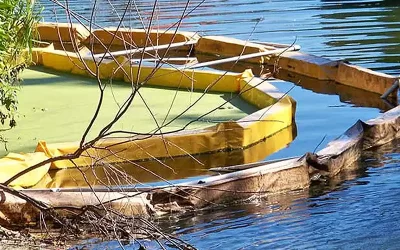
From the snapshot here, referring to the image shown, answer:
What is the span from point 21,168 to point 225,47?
782cm

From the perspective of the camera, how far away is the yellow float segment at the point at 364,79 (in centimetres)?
1064

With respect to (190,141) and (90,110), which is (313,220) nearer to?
(190,141)

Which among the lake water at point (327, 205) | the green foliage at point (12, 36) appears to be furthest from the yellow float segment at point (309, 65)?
the green foliage at point (12, 36)

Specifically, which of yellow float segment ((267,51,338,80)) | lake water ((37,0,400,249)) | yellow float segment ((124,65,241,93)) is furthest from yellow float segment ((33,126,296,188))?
yellow float segment ((267,51,338,80))

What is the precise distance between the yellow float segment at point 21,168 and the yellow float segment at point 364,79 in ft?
14.7

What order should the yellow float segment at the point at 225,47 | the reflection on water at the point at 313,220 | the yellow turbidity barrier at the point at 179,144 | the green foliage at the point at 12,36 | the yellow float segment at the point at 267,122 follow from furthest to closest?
the yellow float segment at the point at 225,47, the yellow float segment at the point at 267,122, the yellow turbidity barrier at the point at 179,144, the green foliage at the point at 12,36, the reflection on water at the point at 313,220

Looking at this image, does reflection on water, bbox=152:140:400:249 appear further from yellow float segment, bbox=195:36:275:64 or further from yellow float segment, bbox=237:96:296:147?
yellow float segment, bbox=195:36:275:64

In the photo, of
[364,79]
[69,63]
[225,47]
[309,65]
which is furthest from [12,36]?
[225,47]

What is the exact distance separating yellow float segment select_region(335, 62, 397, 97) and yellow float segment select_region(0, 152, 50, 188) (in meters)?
4.47

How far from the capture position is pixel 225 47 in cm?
1482

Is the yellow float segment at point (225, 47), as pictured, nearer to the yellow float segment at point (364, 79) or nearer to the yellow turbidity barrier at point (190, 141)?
the yellow float segment at point (364, 79)

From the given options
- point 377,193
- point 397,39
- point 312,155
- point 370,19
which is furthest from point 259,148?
point 370,19

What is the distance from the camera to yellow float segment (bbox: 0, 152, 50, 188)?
7316 mm

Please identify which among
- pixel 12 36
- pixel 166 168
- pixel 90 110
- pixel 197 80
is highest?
pixel 12 36
